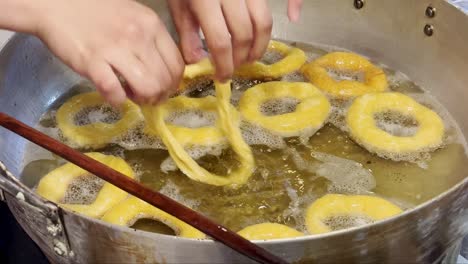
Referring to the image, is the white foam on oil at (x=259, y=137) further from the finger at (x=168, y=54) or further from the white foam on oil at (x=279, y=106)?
the finger at (x=168, y=54)

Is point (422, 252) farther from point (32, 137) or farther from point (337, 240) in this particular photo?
point (32, 137)

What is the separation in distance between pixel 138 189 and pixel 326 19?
2.66ft

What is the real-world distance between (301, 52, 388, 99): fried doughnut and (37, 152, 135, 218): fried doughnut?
1.41 feet

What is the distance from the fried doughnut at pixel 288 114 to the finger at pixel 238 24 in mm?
240

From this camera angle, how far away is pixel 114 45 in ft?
2.50

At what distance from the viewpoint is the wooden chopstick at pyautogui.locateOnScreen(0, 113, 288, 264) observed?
587mm

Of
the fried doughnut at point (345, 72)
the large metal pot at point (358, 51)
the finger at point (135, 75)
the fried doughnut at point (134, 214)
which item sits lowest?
the fried doughnut at point (134, 214)

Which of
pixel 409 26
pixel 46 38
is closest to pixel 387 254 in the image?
pixel 46 38

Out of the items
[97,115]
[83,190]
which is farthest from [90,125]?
[83,190]

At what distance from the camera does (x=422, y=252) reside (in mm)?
736

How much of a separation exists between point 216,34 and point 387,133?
0.42m

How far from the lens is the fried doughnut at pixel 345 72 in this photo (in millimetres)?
1163

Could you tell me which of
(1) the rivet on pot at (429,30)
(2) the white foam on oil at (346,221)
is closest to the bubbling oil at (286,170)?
(2) the white foam on oil at (346,221)

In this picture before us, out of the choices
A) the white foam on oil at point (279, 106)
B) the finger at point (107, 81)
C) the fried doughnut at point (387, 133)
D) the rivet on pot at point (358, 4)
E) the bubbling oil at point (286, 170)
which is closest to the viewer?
the finger at point (107, 81)
